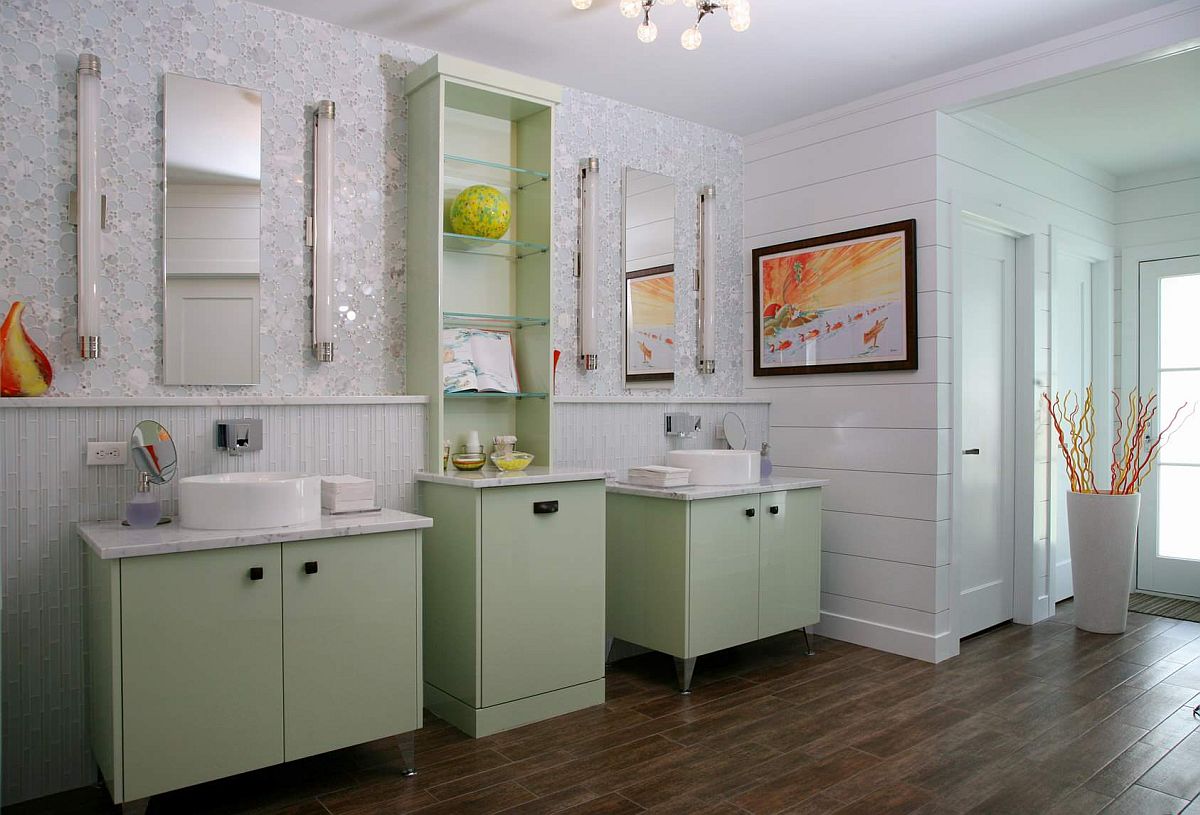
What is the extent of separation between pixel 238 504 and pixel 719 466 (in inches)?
77.7

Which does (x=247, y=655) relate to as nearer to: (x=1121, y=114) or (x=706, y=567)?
(x=706, y=567)

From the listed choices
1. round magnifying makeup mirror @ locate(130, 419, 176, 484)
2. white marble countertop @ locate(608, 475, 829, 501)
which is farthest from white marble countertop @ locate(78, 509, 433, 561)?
white marble countertop @ locate(608, 475, 829, 501)

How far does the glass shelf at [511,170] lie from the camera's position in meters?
3.29

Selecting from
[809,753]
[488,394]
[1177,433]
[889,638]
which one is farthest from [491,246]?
[1177,433]

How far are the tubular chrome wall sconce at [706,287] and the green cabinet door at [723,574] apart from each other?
950 millimetres

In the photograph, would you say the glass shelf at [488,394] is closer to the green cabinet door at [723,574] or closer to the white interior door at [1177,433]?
the green cabinet door at [723,574]

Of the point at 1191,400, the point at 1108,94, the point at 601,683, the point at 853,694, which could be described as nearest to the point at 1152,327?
the point at 1191,400

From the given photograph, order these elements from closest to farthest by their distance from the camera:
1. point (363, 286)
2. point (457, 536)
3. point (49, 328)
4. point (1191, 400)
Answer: point (49, 328), point (457, 536), point (363, 286), point (1191, 400)

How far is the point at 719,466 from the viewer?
3609 mm

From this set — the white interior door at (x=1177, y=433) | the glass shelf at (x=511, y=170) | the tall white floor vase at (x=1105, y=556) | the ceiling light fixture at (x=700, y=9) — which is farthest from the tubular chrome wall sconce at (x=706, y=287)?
the white interior door at (x=1177, y=433)

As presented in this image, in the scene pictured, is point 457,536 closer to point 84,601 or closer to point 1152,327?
point 84,601

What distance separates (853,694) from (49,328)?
3.11 meters

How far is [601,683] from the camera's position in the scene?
3193 mm

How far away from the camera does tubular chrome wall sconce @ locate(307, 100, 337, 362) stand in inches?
119
